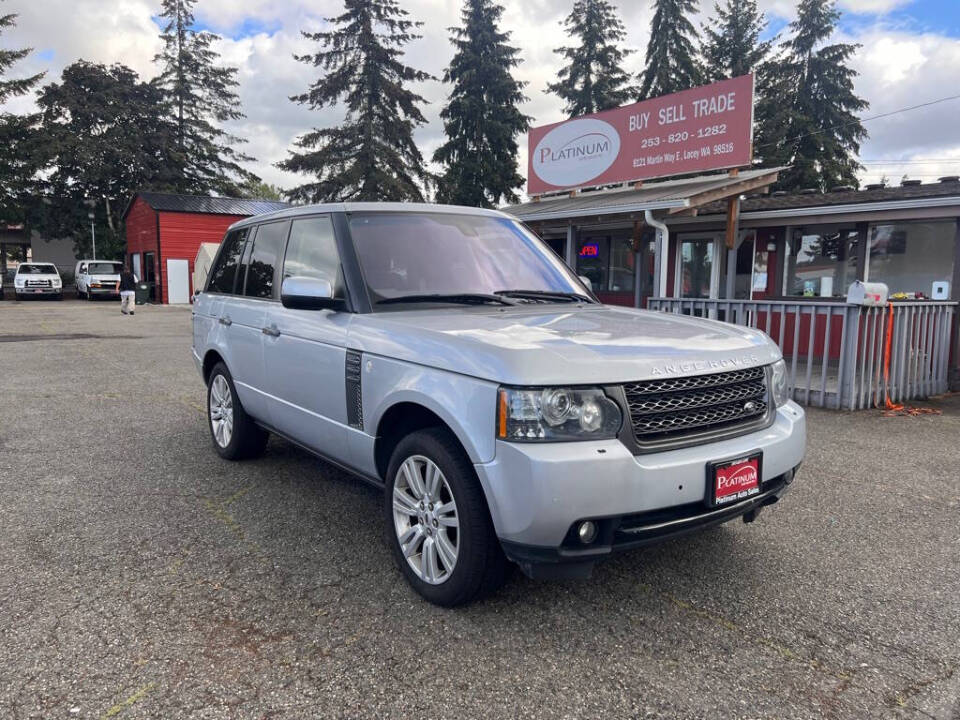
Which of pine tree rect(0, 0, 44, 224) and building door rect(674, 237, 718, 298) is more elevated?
pine tree rect(0, 0, 44, 224)

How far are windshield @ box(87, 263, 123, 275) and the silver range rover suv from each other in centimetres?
3312

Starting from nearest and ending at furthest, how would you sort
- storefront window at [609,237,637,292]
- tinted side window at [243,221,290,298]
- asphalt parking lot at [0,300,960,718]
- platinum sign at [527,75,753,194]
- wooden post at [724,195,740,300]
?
1. asphalt parking lot at [0,300,960,718]
2. tinted side window at [243,221,290,298]
3. wooden post at [724,195,740,300]
4. platinum sign at [527,75,753,194]
5. storefront window at [609,237,637,292]

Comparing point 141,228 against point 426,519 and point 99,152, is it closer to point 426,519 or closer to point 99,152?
point 99,152

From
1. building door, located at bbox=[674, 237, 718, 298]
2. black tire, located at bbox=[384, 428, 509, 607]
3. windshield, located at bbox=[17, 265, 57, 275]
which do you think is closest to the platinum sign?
building door, located at bbox=[674, 237, 718, 298]

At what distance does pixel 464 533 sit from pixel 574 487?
21.2 inches

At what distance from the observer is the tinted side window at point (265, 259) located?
15.1 ft

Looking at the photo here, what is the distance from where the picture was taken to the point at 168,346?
13977 millimetres

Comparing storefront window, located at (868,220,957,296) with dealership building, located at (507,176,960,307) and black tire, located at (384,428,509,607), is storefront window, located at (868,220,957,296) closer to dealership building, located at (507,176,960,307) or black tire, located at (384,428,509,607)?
dealership building, located at (507,176,960,307)

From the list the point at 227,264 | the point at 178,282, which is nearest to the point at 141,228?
the point at 178,282

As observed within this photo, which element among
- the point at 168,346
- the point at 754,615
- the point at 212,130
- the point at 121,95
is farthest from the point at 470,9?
the point at 754,615

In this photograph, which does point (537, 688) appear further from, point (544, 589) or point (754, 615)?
point (754, 615)

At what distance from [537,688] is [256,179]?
165ft

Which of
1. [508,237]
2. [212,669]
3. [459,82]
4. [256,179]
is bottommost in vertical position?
[212,669]

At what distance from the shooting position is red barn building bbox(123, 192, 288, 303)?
3259 cm
